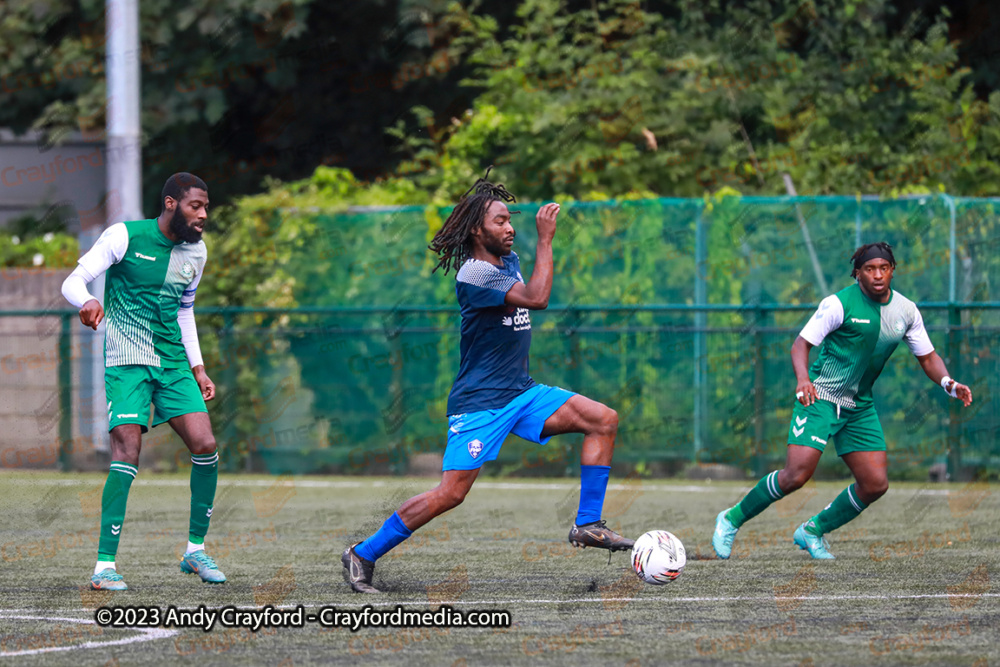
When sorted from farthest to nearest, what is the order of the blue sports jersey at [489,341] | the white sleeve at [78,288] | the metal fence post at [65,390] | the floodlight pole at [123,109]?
the metal fence post at [65,390]
the floodlight pole at [123,109]
the blue sports jersey at [489,341]
the white sleeve at [78,288]

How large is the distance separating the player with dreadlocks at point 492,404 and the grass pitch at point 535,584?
32cm

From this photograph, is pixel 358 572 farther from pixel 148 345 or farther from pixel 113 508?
pixel 148 345

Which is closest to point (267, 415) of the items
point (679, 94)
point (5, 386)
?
point (5, 386)

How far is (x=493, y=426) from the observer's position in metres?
7.57

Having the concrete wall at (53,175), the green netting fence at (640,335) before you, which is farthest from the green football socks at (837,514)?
the concrete wall at (53,175)

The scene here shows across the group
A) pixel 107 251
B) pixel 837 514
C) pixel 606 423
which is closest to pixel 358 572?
pixel 606 423

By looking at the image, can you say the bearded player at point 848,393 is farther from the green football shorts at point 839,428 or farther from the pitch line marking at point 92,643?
the pitch line marking at point 92,643

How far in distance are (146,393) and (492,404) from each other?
6.22 feet

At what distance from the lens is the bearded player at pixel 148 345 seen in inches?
307

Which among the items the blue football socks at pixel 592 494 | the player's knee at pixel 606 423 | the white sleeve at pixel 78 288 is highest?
the white sleeve at pixel 78 288

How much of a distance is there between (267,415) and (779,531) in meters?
7.18

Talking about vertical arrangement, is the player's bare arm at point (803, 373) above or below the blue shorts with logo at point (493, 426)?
above

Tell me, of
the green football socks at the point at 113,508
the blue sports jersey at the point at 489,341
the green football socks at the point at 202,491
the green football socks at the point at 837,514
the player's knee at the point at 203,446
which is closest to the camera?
the blue sports jersey at the point at 489,341

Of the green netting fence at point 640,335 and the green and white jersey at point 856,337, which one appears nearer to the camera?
the green and white jersey at point 856,337
